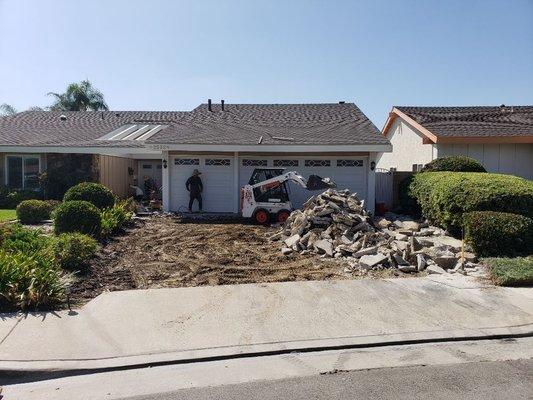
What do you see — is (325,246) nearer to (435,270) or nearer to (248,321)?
(435,270)

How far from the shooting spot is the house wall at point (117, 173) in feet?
62.2

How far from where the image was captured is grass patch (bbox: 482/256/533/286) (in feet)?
25.9

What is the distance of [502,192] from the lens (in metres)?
10.5

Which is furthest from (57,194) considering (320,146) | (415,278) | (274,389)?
(274,389)

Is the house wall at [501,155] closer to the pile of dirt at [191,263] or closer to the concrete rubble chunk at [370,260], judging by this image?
the pile of dirt at [191,263]

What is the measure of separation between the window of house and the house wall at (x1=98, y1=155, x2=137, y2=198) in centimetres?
364

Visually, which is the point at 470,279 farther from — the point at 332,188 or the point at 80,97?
the point at 80,97

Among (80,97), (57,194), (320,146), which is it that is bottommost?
(57,194)

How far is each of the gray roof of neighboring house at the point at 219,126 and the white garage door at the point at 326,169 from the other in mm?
854

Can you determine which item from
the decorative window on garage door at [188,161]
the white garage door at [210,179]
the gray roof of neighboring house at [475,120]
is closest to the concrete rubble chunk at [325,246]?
the white garage door at [210,179]

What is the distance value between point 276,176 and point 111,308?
9.06 metres

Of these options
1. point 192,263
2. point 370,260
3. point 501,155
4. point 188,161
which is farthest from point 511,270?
point 188,161

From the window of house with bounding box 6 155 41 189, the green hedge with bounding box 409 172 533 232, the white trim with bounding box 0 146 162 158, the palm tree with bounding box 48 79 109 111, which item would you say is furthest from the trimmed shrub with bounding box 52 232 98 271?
the palm tree with bounding box 48 79 109 111

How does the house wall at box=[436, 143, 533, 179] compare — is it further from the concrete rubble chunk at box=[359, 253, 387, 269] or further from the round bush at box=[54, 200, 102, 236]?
the round bush at box=[54, 200, 102, 236]
